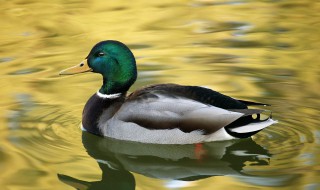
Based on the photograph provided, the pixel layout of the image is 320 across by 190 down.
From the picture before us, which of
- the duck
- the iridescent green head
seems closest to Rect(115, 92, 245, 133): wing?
the duck

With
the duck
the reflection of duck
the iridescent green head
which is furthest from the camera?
the iridescent green head

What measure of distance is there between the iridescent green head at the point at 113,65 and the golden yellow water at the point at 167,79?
50 cm

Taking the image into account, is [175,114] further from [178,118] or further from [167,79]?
[167,79]

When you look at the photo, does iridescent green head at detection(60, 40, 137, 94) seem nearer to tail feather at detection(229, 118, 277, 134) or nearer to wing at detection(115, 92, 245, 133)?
wing at detection(115, 92, 245, 133)

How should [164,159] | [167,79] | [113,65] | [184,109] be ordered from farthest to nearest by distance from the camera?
[167,79], [113,65], [184,109], [164,159]

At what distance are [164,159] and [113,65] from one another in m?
1.10

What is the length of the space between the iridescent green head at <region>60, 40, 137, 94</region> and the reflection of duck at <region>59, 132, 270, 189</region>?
51 cm

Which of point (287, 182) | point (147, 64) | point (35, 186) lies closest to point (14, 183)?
point (35, 186)

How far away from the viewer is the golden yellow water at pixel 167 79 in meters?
6.69

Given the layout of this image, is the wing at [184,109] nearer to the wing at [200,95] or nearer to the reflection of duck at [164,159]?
the wing at [200,95]

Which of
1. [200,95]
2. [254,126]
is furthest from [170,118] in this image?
[254,126]

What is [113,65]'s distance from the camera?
7.67 m

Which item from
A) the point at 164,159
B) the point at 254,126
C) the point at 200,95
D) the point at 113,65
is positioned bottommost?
the point at 164,159

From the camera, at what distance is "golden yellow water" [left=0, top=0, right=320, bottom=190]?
21.9ft
